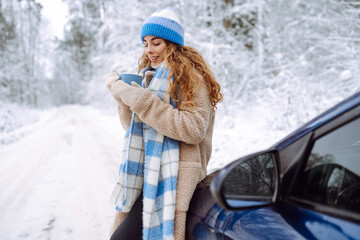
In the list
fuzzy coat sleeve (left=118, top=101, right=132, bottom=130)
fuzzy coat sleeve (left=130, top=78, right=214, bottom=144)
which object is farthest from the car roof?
fuzzy coat sleeve (left=118, top=101, right=132, bottom=130)

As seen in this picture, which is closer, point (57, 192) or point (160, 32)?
point (160, 32)

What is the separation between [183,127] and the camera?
4.26 ft

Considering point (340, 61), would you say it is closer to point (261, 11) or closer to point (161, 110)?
point (261, 11)

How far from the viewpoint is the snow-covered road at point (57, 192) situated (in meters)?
2.83

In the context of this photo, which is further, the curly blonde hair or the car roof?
the curly blonde hair

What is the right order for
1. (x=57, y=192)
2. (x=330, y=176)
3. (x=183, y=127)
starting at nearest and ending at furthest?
(x=330, y=176)
(x=183, y=127)
(x=57, y=192)

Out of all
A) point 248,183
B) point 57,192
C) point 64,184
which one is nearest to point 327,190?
point 248,183

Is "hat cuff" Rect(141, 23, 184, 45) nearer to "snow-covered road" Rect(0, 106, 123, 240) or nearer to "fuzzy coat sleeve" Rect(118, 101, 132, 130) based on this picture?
"fuzzy coat sleeve" Rect(118, 101, 132, 130)

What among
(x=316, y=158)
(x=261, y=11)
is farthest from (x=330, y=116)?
(x=261, y=11)

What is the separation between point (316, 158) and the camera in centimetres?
95

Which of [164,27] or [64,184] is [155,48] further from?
[64,184]

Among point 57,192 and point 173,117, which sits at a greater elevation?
point 173,117

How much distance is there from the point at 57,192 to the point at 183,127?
3463 mm

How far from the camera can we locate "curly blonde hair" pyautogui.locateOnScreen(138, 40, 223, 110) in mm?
1404
